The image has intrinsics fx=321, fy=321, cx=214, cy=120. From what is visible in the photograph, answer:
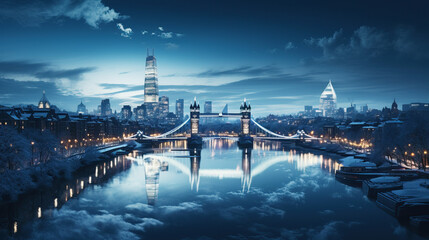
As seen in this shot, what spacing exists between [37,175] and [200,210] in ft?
82.7

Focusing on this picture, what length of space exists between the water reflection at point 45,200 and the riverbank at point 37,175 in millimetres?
1054

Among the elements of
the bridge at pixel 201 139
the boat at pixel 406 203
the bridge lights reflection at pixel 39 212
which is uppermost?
the bridge at pixel 201 139

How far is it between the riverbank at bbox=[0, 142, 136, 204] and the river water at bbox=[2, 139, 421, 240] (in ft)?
5.49

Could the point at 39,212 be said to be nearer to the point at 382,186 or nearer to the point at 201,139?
the point at 382,186

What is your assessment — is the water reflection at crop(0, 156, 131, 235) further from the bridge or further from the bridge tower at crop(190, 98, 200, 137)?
the bridge tower at crop(190, 98, 200, 137)

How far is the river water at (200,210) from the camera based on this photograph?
26172 mm

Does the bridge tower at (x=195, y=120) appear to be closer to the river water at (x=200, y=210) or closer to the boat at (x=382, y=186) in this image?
the river water at (x=200, y=210)

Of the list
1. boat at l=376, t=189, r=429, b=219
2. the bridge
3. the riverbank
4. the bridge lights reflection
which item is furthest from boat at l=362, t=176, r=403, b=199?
the bridge

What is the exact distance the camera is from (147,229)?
26672 mm

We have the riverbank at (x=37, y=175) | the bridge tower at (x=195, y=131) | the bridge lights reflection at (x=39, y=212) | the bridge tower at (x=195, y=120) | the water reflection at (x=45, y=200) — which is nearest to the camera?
the water reflection at (x=45, y=200)

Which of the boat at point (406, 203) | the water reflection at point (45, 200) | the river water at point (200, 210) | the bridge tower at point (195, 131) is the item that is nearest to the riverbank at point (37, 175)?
the water reflection at point (45, 200)

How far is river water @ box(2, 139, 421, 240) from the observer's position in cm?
2617

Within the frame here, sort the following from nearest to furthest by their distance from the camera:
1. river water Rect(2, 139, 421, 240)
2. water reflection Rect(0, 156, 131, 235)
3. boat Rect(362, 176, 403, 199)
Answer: river water Rect(2, 139, 421, 240)
water reflection Rect(0, 156, 131, 235)
boat Rect(362, 176, 403, 199)

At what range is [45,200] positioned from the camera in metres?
36.0
